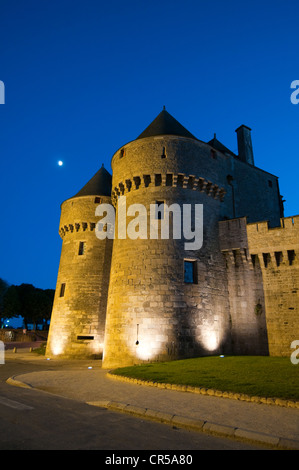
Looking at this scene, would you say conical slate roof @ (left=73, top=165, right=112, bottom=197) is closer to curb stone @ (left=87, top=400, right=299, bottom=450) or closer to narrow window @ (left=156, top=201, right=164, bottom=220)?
narrow window @ (left=156, top=201, right=164, bottom=220)

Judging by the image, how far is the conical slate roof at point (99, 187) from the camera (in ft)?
78.1

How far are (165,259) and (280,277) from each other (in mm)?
6121

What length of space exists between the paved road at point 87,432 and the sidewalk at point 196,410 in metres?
0.24

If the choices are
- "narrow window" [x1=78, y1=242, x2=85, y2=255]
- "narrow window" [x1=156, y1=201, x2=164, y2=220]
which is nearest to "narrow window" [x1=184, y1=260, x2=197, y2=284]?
"narrow window" [x1=156, y1=201, x2=164, y2=220]

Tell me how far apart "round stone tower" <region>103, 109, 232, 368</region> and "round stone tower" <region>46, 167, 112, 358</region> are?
536 centimetres

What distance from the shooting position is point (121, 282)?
15.1 metres

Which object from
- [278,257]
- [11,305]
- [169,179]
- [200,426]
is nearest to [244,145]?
[169,179]

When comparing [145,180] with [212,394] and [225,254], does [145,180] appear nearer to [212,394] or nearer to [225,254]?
[225,254]

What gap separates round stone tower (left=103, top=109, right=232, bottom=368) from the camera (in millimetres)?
13719

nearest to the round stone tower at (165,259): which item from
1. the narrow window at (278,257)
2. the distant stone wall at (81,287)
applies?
the narrow window at (278,257)

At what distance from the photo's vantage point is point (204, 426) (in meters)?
4.88

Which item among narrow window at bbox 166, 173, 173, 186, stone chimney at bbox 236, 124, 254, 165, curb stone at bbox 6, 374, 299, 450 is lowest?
curb stone at bbox 6, 374, 299, 450

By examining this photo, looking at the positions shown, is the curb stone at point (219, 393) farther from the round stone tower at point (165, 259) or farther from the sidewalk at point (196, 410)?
the round stone tower at point (165, 259)

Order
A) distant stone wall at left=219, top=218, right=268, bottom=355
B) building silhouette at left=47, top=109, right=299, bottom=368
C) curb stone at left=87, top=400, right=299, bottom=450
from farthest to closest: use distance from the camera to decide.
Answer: distant stone wall at left=219, top=218, right=268, bottom=355
building silhouette at left=47, top=109, right=299, bottom=368
curb stone at left=87, top=400, right=299, bottom=450
